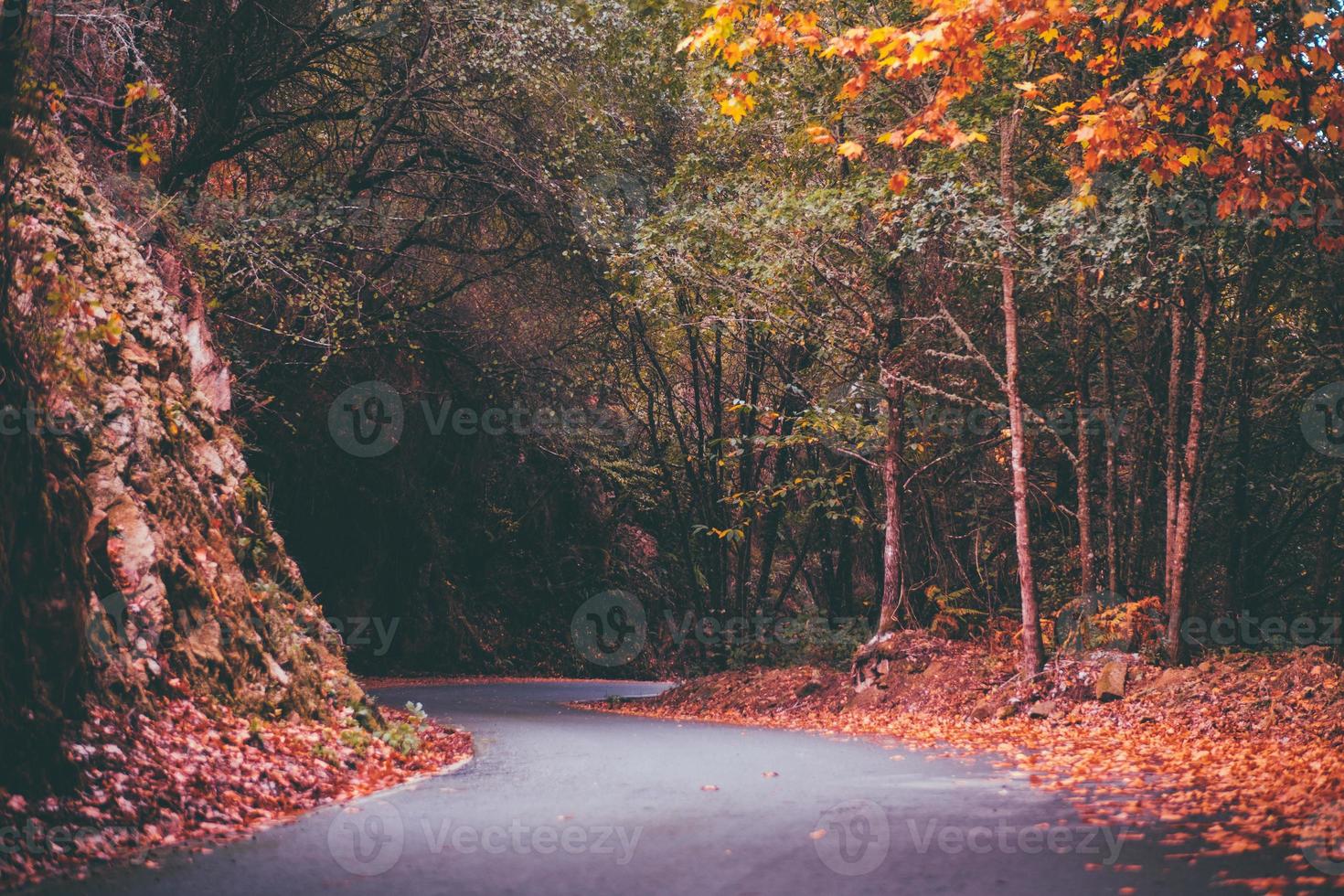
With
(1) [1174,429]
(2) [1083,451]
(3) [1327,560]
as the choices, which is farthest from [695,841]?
(3) [1327,560]

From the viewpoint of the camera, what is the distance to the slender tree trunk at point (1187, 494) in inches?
540

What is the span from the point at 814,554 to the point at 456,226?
51.3ft

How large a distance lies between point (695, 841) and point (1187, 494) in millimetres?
10059

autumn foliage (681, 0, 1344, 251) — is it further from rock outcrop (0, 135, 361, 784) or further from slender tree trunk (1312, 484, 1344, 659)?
slender tree trunk (1312, 484, 1344, 659)

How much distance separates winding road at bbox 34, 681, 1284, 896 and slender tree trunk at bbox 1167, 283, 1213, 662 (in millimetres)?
5552

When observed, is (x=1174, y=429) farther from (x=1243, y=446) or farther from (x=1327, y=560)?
(x=1327, y=560)

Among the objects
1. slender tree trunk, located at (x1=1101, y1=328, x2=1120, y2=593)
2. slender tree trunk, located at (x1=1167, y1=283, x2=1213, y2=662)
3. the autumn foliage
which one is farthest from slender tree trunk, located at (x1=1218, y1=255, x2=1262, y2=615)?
the autumn foliage

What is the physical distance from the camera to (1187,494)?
1383cm

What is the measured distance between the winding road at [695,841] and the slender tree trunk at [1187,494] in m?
5.55

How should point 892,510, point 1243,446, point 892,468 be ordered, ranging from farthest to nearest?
point 892,468 → point 892,510 → point 1243,446

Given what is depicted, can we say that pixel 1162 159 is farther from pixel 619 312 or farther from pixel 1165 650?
pixel 619 312

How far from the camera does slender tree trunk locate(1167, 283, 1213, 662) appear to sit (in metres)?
13.7

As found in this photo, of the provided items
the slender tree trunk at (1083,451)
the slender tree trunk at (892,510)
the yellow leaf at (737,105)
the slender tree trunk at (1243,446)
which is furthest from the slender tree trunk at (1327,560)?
the yellow leaf at (737,105)

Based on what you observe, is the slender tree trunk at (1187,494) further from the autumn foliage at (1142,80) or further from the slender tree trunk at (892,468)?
the slender tree trunk at (892,468)
